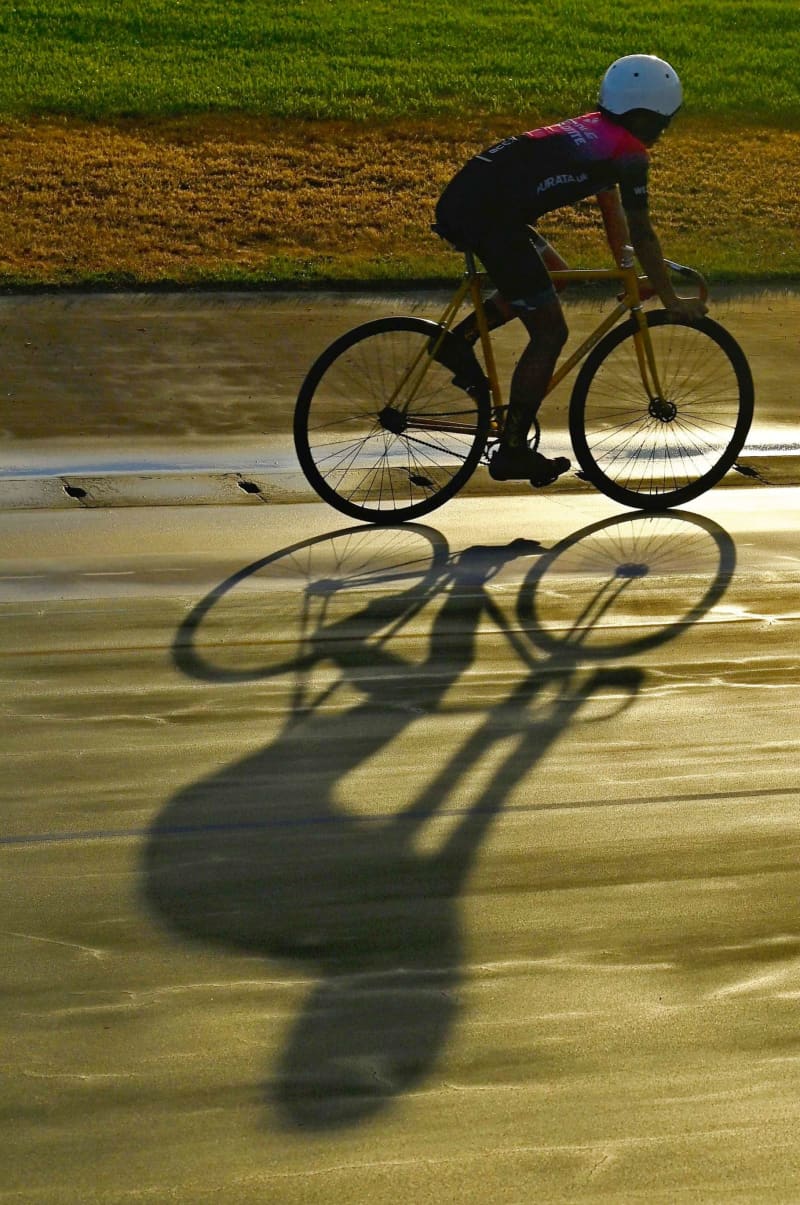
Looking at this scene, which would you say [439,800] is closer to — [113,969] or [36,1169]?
[113,969]

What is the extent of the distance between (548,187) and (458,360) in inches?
31.2

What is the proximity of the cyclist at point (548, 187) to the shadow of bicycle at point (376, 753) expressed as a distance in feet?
3.01

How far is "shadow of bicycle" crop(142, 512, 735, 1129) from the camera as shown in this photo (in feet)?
12.1

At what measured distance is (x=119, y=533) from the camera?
7070 millimetres

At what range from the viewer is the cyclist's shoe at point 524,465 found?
704 centimetres

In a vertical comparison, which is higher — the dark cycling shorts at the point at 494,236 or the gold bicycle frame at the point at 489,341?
the dark cycling shorts at the point at 494,236

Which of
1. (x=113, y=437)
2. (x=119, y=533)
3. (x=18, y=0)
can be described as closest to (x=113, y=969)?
(x=119, y=533)

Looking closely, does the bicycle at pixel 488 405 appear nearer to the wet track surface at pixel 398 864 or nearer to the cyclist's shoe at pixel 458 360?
the cyclist's shoe at pixel 458 360

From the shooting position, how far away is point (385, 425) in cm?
707

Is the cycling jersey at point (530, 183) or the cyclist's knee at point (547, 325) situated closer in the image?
the cycling jersey at point (530, 183)

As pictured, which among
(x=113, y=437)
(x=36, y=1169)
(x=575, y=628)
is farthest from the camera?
(x=113, y=437)

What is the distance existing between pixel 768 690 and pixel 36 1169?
3087mm

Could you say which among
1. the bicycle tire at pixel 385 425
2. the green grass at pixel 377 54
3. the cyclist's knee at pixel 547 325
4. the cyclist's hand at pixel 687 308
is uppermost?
the cyclist's hand at pixel 687 308

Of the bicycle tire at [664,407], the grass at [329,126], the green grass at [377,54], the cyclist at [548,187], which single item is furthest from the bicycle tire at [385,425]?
the green grass at [377,54]
